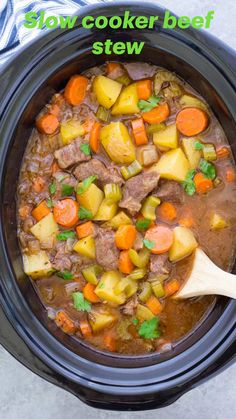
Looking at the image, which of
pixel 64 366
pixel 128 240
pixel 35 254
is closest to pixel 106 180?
pixel 128 240

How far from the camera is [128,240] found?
3.25 m

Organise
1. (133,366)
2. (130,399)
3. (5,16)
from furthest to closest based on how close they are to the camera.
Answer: (5,16) < (133,366) < (130,399)

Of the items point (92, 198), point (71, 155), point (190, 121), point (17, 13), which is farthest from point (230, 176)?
point (17, 13)

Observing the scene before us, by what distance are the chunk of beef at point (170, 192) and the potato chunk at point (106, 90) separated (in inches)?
19.6

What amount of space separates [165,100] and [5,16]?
41.3 inches

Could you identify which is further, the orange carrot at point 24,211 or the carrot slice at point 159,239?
the orange carrot at point 24,211

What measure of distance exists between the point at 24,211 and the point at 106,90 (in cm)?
75

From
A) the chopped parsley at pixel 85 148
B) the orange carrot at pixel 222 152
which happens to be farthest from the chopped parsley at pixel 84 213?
the orange carrot at pixel 222 152

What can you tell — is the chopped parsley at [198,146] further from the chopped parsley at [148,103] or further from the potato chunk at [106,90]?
the potato chunk at [106,90]

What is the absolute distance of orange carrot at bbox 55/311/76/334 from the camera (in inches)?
133

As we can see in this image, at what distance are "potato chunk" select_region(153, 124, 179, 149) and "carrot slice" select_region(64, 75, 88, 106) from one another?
439mm

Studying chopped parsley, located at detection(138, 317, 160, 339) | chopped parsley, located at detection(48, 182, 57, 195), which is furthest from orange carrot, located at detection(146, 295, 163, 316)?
chopped parsley, located at detection(48, 182, 57, 195)

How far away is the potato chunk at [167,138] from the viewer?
129 inches

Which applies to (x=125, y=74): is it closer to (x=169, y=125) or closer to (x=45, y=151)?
(x=169, y=125)
